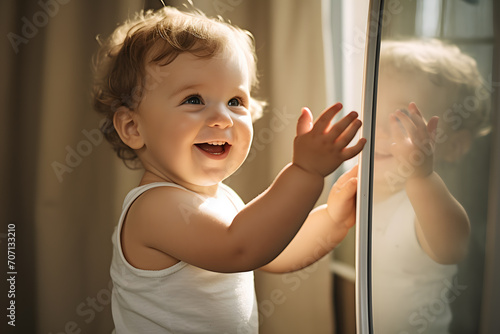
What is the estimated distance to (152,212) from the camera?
669mm

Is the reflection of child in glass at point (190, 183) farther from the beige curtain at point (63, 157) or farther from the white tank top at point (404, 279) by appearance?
the beige curtain at point (63, 157)

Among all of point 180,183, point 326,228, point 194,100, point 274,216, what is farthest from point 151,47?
point 326,228

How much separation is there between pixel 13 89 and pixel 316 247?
753 mm

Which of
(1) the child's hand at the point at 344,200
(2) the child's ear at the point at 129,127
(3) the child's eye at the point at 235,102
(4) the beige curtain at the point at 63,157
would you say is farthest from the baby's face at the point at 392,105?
(4) the beige curtain at the point at 63,157

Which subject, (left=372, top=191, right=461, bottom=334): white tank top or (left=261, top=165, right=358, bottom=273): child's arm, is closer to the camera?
(left=372, top=191, right=461, bottom=334): white tank top

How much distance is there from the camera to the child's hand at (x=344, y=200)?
790mm

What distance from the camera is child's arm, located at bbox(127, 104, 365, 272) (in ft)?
1.94

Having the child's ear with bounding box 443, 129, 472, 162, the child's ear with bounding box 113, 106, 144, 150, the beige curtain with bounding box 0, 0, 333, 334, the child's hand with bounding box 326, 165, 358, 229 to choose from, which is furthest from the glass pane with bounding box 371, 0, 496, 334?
the beige curtain with bounding box 0, 0, 333, 334

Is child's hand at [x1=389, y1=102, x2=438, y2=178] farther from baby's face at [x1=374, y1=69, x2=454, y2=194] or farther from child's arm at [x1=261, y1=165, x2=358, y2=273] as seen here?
child's arm at [x1=261, y1=165, x2=358, y2=273]

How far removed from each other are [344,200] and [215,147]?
0.25 metres

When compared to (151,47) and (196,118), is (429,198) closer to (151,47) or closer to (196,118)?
(196,118)

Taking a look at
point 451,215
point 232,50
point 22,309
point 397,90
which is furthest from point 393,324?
point 22,309

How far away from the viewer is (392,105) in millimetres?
655

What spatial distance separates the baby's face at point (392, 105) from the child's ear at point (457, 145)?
0.16 feet
